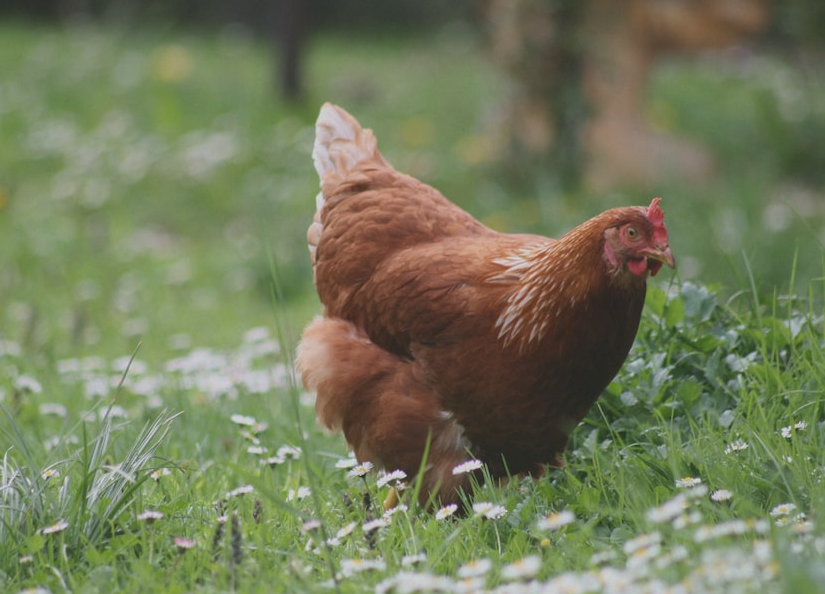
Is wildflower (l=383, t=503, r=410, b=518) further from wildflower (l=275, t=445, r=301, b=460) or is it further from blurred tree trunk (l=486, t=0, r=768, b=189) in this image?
blurred tree trunk (l=486, t=0, r=768, b=189)

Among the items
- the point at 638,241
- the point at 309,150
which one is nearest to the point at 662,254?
the point at 638,241

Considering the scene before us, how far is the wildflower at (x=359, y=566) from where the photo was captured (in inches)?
85.9

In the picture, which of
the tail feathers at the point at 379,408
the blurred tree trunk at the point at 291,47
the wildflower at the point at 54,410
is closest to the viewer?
the tail feathers at the point at 379,408

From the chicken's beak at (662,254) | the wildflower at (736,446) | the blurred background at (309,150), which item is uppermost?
the chicken's beak at (662,254)

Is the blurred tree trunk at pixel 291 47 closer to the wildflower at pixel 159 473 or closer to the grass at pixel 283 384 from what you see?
the grass at pixel 283 384

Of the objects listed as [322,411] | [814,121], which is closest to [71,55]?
[814,121]

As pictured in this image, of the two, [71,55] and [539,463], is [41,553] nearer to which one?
[539,463]

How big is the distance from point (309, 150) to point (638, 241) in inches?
271

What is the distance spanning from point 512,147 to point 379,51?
7659 mm

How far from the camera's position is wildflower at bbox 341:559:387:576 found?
7.16 feet

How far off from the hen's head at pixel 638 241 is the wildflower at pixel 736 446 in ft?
1.63

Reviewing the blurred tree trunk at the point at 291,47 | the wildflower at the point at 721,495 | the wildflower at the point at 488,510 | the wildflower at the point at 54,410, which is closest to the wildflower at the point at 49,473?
the wildflower at the point at 54,410

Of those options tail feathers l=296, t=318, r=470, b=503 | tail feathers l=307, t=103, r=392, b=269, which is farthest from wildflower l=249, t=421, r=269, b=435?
tail feathers l=307, t=103, r=392, b=269

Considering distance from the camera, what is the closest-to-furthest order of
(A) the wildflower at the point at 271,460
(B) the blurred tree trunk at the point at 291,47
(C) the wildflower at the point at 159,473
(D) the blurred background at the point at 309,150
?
(C) the wildflower at the point at 159,473, (A) the wildflower at the point at 271,460, (D) the blurred background at the point at 309,150, (B) the blurred tree trunk at the point at 291,47
